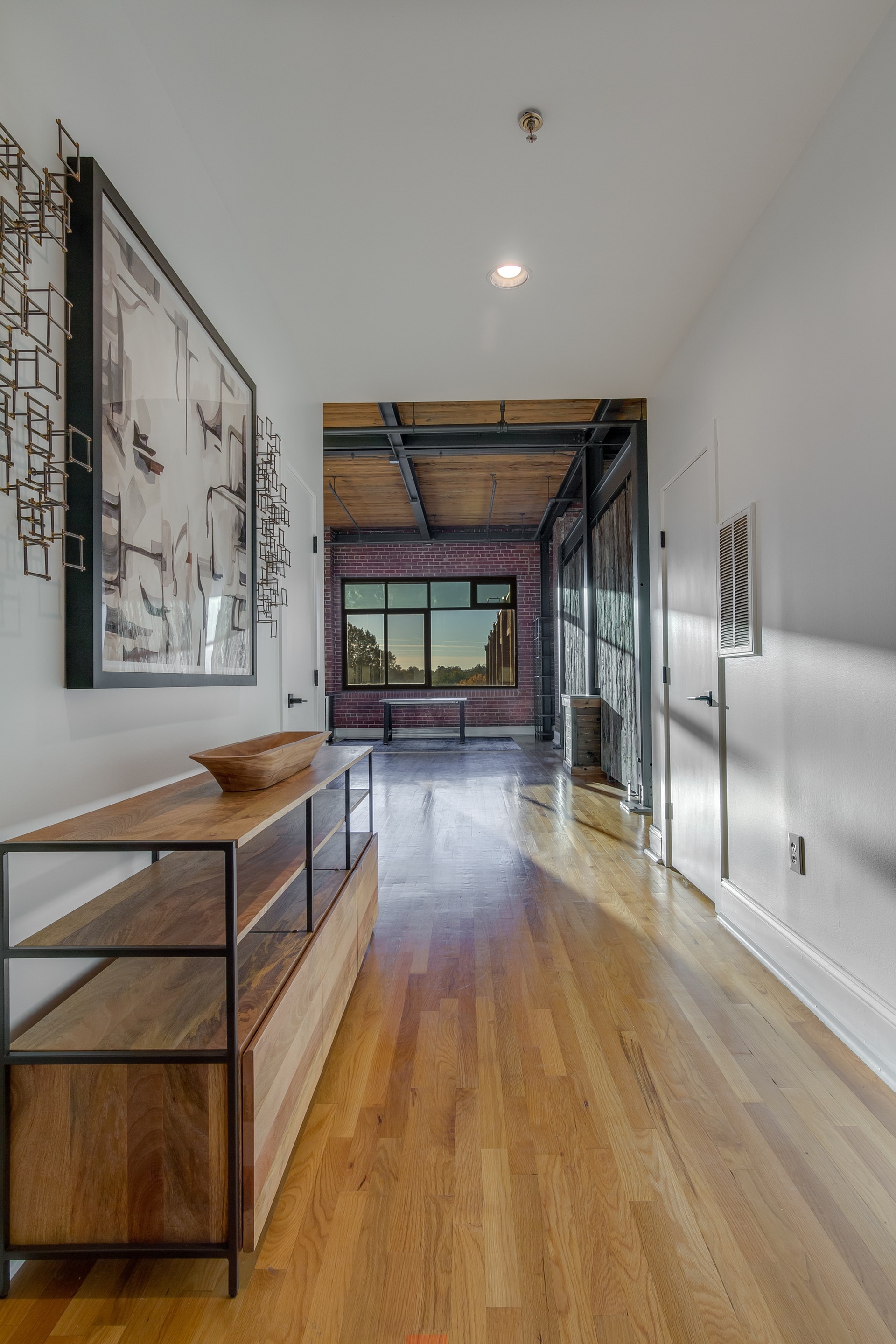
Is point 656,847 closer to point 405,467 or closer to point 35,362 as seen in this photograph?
point 35,362

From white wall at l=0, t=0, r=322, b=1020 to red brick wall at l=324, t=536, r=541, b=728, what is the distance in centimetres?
825

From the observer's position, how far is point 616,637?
19.0ft

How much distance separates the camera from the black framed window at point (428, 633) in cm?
1074

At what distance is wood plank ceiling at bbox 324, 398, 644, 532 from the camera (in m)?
5.28

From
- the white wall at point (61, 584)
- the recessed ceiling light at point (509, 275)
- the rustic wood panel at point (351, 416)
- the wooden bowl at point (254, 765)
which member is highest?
the rustic wood panel at point (351, 416)

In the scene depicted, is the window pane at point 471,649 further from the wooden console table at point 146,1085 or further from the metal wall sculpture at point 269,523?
the wooden console table at point 146,1085

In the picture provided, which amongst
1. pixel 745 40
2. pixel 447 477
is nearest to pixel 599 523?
pixel 447 477

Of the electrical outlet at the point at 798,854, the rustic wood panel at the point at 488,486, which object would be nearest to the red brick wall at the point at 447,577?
the rustic wood panel at the point at 488,486

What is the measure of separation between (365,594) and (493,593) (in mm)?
2007

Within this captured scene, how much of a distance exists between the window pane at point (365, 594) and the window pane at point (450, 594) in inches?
30.3

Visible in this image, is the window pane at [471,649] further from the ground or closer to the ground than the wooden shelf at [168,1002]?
further from the ground

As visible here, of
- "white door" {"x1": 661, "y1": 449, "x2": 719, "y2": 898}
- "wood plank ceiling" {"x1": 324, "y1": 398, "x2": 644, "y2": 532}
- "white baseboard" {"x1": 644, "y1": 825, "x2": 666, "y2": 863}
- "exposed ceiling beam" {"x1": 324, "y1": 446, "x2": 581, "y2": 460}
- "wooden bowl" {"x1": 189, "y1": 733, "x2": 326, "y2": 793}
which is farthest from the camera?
"exposed ceiling beam" {"x1": 324, "y1": 446, "x2": 581, "y2": 460}

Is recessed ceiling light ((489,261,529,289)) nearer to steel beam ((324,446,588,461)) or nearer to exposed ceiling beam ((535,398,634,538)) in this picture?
exposed ceiling beam ((535,398,634,538))

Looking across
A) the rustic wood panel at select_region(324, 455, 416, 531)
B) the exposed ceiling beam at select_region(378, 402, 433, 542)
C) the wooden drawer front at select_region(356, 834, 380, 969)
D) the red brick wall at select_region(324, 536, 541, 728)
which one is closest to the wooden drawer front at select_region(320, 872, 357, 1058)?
the wooden drawer front at select_region(356, 834, 380, 969)
